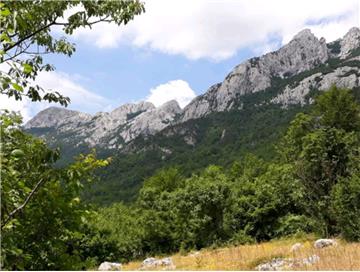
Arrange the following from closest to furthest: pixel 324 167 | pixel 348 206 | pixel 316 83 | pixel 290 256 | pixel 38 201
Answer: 1. pixel 38 201
2. pixel 290 256
3. pixel 348 206
4. pixel 324 167
5. pixel 316 83

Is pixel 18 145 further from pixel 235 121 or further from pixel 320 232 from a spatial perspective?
pixel 235 121

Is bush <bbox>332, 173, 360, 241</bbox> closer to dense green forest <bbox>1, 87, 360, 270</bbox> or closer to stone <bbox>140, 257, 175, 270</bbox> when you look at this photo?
dense green forest <bbox>1, 87, 360, 270</bbox>

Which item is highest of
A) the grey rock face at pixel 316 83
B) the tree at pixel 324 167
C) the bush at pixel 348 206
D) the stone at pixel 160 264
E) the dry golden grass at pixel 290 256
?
the grey rock face at pixel 316 83

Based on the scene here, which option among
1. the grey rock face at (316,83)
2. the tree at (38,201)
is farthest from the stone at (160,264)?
the grey rock face at (316,83)

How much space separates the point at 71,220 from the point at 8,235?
2.53 ft

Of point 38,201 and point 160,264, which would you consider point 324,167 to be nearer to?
point 160,264

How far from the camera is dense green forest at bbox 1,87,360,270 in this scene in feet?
14.2

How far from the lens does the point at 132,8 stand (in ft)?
16.5

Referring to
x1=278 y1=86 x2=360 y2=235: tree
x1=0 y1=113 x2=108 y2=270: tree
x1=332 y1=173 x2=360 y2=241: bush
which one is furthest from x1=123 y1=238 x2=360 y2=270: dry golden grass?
x1=0 y1=113 x2=108 y2=270: tree

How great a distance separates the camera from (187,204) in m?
37.2

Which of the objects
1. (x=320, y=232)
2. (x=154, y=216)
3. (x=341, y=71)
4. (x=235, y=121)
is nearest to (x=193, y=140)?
(x=235, y=121)

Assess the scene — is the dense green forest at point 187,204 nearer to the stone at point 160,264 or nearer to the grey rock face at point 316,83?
the stone at point 160,264

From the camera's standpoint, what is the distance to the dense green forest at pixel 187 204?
4320mm

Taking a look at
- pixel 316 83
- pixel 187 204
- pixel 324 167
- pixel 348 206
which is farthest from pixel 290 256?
pixel 316 83
